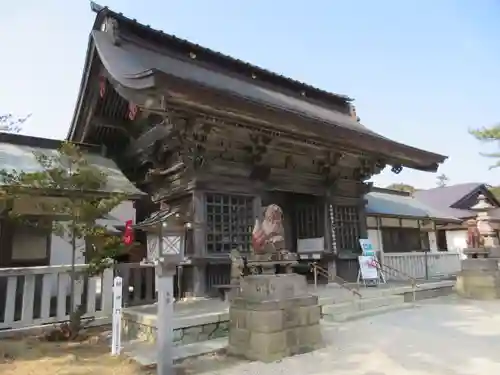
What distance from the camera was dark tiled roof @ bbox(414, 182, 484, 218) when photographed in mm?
23475

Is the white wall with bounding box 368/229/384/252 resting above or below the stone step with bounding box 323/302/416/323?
above

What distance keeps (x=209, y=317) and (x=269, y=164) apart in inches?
189

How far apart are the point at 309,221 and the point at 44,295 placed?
6900 millimetres

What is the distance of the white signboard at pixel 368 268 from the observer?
32.3 feet

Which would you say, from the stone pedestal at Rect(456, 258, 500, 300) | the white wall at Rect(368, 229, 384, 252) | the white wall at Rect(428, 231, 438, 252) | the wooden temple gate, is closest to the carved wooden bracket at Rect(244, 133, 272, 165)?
the wooden temple gate

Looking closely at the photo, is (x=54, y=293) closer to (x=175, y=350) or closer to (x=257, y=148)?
(x=175, y=350)

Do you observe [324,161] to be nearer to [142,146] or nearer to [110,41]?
[142,146]

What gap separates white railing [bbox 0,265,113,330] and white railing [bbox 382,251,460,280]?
8535mm

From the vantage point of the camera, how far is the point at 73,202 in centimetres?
602

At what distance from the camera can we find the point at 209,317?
5547mm

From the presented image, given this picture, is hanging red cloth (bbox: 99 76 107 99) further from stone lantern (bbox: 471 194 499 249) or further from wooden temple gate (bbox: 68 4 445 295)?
stone lantern (bbox: 471 194 499 249)

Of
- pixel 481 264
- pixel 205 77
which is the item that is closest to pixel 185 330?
pixel 205 77

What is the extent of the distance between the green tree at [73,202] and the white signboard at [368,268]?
20.5ft

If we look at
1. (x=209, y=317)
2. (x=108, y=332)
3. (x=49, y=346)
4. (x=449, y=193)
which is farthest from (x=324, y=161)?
(x=449, y=193)
